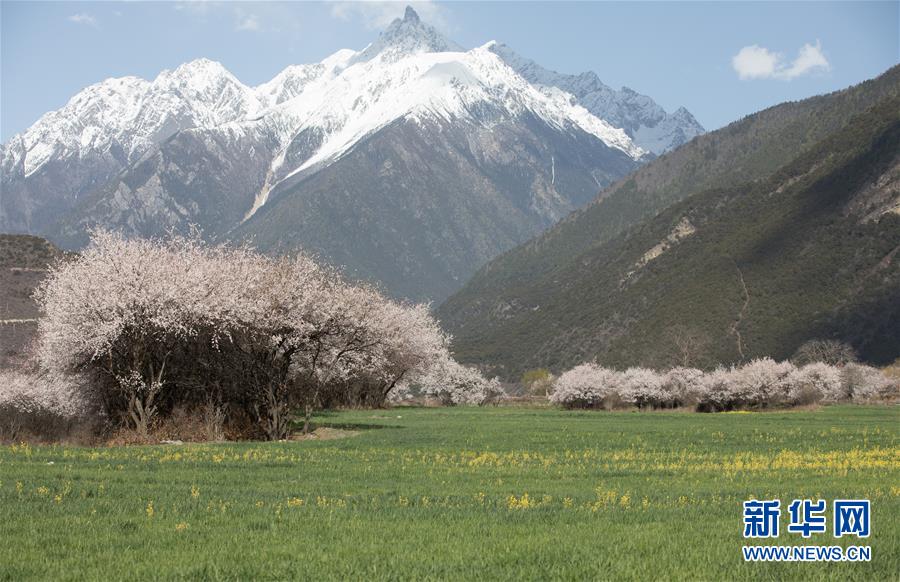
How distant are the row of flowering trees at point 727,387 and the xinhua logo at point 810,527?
73107mm

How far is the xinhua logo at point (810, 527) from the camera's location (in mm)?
12992

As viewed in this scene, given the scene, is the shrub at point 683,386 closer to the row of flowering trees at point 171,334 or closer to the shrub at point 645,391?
the shrub at point 645,391

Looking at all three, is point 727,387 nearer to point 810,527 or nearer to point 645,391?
point 645,391

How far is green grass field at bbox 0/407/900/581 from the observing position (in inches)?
488

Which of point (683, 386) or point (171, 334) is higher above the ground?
point (171, 334)

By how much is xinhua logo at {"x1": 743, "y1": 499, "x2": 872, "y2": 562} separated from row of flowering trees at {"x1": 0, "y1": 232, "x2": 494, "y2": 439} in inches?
1068

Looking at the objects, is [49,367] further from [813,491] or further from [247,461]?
[813,491]

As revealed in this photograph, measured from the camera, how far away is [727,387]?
289 feet

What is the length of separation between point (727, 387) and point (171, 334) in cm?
6178

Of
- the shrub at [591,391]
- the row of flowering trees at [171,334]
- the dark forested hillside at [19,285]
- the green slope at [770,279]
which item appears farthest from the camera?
the green slope at [770,279]

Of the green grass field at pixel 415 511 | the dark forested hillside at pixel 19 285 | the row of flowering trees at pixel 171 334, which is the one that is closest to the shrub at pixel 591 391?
the dark forested hillside at pixel 19 285

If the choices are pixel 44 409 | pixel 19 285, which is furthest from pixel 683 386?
pixel 19 285

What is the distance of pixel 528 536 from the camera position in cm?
1455

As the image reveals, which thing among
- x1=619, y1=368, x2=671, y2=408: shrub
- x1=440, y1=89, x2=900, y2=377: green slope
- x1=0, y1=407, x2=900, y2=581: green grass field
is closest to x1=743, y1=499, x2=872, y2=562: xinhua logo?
x1=0, y1=407, x2=900, y2=581: green grass field
